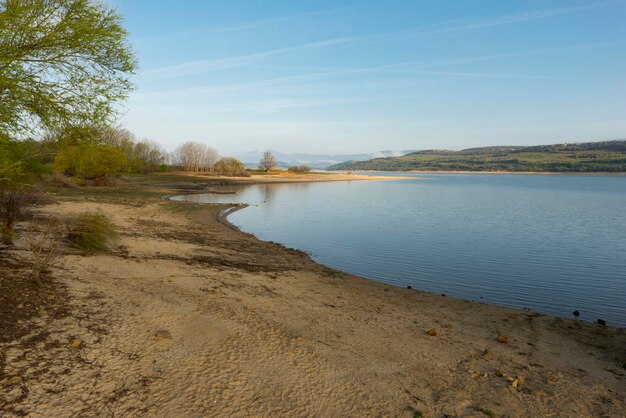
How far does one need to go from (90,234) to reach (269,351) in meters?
10.7

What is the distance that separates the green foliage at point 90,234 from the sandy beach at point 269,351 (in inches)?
24.4

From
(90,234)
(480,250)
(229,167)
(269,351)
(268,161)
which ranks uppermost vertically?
(268,161)

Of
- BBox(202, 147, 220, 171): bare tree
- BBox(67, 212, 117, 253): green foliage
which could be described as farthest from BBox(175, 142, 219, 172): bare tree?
BBox(67, 212, 117, 253): green foliage

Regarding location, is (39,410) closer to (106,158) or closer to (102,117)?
(102,117)

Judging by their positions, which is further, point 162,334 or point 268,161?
point 268,161

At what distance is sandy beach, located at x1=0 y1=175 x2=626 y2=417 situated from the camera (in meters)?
6.72

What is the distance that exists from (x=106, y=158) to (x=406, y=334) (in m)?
55.4

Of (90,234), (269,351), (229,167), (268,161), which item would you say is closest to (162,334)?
(269,351)

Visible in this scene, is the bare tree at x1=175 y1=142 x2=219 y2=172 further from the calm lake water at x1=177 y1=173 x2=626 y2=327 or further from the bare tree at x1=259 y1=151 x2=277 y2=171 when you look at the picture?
the calm lake water at x1=177 y1=173 x2=626 y2=327

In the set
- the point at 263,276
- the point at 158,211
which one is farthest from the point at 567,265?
the point at 158,211

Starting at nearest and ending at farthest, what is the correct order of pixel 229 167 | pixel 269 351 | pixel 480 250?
pixel 269 351, pixel 480 250, pixel 229 167

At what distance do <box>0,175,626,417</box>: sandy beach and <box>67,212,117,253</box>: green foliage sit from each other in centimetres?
62

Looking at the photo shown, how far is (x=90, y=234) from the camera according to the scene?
15359 mm

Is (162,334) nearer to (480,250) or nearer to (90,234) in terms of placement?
(90,234)
